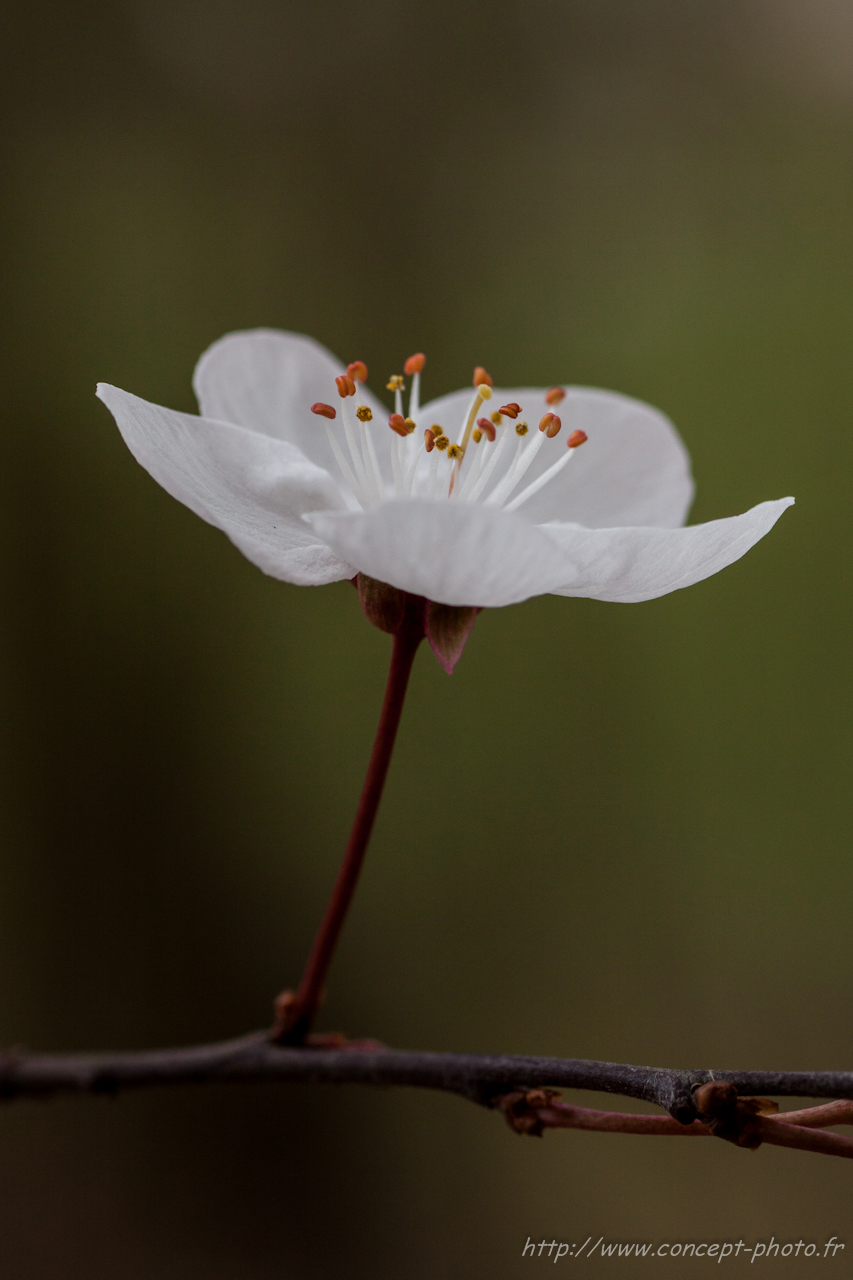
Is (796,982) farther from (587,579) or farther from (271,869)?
(587,579)

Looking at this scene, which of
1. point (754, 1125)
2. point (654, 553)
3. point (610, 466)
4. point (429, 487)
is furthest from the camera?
point (610, 466)

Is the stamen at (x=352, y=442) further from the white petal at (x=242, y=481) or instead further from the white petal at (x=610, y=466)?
the white petal at (x=610, y=466)

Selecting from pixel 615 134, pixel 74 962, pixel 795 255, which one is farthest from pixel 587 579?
pixel 615 134

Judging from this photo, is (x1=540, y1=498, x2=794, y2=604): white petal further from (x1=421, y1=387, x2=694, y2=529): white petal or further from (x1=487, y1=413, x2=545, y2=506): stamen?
(x1=421, y1=387, x2=694, y2=529): white petal

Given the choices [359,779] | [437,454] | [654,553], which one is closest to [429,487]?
[437,454]

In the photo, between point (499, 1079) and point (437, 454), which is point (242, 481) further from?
point (499, 1079)

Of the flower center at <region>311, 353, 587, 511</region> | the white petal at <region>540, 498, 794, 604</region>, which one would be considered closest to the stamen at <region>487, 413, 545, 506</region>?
the flower center at <region>311, 353, 587, 511</region>
